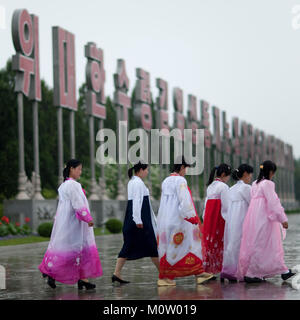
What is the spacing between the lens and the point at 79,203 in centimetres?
1085

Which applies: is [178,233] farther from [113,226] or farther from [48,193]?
[48,193]

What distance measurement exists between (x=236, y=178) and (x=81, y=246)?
108 inches

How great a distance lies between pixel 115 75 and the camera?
42.2 metres

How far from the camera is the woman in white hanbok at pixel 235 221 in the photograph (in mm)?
11445

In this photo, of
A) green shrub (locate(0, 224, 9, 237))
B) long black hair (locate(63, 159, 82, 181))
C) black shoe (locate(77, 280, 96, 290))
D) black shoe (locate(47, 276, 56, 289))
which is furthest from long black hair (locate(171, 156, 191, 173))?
green shrub (locate(0, 224, 9, 237))

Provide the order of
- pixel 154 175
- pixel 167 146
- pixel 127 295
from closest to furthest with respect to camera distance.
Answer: pixel 127 295, pixel 167 146, pixel 154 175

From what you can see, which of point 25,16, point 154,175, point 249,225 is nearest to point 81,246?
point 249,225

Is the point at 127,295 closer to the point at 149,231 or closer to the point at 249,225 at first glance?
the point at 149,231

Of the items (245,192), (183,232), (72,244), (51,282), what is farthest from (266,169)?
(51,282)

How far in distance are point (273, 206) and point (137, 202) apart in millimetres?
1982

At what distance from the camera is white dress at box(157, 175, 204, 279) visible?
10938mm

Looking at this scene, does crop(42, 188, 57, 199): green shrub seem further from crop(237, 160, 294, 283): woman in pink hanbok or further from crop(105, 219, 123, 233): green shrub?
crop(237, 160, 294, 283): woman in pink hanbok

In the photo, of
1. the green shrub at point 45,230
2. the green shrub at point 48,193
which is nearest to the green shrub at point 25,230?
the green shrub at point 45,230

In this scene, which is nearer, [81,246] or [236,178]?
[81,246]
